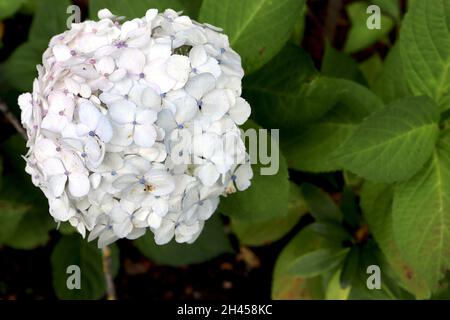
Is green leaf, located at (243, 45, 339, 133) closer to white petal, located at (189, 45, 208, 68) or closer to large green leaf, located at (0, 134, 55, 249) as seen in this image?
white petal, located at (189, 45, 208, 68)

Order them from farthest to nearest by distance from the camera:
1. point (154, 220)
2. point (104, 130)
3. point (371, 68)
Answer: point (371, 68), point (154, 220), point (104, 130)

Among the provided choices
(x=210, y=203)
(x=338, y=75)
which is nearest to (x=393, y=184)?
(x=338, y=75)

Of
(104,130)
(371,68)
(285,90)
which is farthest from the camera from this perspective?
(371,68)

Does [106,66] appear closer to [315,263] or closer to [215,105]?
[215,105]

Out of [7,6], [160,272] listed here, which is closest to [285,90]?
[7,6]

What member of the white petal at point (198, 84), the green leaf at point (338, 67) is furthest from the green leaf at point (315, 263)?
the white petal at point (198, 84)

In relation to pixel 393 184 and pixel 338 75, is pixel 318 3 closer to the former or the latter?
pixel 338 75

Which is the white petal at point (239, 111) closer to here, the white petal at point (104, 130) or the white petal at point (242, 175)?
the white petal at point (242, 175)
